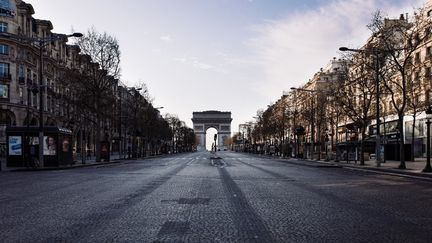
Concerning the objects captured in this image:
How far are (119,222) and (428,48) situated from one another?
5461 cm

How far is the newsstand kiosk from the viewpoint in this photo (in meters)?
37.8

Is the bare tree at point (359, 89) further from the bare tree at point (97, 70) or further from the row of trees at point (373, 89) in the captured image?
the bare tree at point (97, 70)

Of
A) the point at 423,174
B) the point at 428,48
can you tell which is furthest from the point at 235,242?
the point at 428,48

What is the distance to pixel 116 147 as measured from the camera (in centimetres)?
12938

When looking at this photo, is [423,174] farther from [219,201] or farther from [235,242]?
[235,242]

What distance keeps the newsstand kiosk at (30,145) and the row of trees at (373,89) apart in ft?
80.0

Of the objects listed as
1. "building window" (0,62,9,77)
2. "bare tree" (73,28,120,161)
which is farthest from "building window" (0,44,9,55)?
"bare tree" (73,28,120,161)

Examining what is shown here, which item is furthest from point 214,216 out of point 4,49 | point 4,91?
point 4,49

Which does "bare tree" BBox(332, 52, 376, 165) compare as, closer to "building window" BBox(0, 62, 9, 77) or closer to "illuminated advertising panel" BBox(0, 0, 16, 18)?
"illuminated advertising panel" BBox(0, 0, 16, 18)

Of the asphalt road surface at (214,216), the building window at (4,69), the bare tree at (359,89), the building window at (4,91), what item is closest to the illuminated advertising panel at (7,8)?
the building window at (4,69)

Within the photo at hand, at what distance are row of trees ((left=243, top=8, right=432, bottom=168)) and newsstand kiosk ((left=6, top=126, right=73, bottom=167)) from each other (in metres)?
24.4

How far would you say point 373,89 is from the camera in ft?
159

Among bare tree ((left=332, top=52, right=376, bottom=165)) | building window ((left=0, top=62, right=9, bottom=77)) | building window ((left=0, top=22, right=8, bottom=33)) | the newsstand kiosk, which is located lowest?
the newsstand kiosk

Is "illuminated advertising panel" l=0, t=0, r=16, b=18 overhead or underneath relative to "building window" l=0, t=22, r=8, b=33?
overhead
